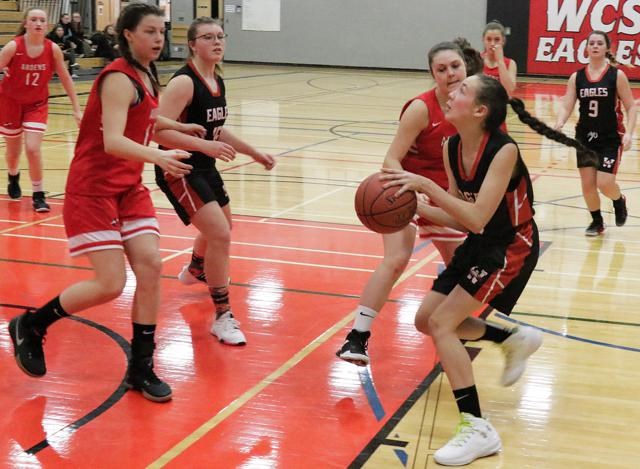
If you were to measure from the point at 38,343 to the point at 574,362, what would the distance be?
276 cm

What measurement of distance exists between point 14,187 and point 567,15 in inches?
769

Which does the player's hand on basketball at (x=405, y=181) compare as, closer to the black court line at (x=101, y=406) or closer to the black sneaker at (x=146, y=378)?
the black sneaker at (x=146, y=378)

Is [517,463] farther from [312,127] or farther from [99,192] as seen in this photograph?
[312,127]

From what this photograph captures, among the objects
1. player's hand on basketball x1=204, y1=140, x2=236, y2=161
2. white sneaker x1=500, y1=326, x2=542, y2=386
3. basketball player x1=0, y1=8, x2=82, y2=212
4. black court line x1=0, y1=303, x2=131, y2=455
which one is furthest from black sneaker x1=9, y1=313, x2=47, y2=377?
basketball player x1=0, y1=8, x2=82, y2=212

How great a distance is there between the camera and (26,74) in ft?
27.5

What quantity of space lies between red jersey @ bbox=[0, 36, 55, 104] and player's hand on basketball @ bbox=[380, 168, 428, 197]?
5.50 metres

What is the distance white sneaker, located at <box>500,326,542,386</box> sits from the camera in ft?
14.4

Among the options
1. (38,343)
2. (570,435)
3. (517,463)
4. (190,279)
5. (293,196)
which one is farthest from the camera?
(293,196)

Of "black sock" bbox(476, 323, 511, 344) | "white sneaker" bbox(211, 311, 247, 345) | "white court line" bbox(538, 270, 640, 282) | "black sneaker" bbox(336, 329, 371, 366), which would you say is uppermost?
"black sock" bbox(476, 323, 511, 344)

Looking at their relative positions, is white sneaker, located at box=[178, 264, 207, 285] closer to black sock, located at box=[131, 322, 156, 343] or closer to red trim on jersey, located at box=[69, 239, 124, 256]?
black sock, located at box=[131, 322, 156, 343]

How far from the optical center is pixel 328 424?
4062mm

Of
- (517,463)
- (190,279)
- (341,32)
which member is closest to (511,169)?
(517,463)

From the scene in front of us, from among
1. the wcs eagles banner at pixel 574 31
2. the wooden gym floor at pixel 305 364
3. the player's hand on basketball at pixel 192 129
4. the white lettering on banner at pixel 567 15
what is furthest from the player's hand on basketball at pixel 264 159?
the white lettering on banner at pixel 567 15

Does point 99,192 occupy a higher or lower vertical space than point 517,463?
higher
